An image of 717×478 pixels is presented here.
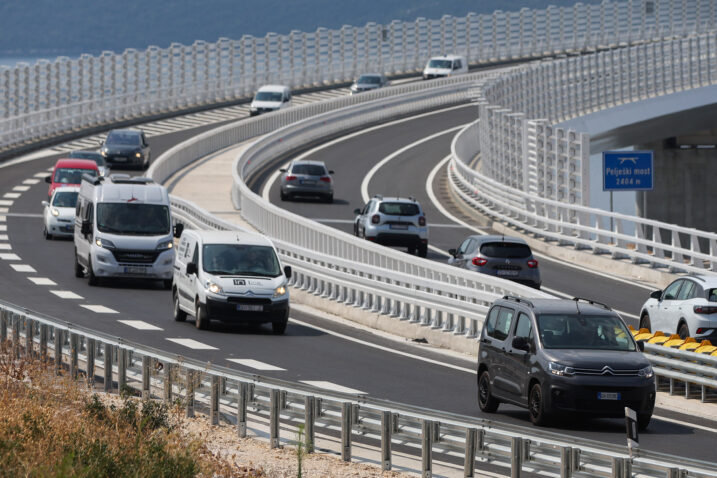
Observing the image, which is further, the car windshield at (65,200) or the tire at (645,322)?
the car windshield at (65,200)

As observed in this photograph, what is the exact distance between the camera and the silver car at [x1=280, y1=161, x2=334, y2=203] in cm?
5116

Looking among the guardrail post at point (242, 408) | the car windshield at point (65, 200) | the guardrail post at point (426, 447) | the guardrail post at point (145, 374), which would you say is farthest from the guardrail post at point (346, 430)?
the car windshield at point (65, 200)

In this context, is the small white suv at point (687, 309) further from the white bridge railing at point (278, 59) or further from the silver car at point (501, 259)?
the white bridge railing at point (278, 59)

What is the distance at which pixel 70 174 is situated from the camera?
4694 centimetres

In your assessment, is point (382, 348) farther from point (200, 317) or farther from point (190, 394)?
point (190, 394)

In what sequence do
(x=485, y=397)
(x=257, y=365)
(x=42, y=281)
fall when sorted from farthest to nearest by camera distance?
(x=42, y=281) → (x=257, y=365) → (x=485, y=397)

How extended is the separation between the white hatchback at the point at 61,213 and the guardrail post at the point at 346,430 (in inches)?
1065

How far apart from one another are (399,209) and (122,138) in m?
23.0

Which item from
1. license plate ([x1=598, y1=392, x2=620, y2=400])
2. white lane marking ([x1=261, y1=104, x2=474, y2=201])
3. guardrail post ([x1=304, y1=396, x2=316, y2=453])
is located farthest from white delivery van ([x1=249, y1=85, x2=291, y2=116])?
guardrail post ([x1=304, y1=396, x2=316, y2=453])

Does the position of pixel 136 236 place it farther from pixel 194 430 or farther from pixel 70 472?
pixel 70 472

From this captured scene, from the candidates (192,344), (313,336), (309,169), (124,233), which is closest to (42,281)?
(124,233)

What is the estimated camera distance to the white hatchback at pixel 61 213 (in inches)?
1609

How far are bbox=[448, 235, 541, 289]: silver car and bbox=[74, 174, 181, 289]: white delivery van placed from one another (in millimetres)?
6185

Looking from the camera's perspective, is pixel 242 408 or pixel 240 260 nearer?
pixel 242 408
